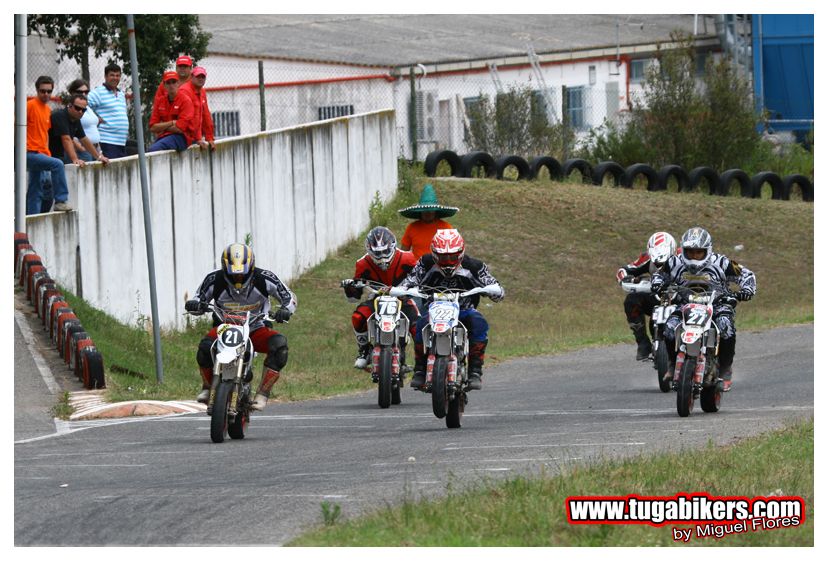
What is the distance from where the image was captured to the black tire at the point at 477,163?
34.7 metres

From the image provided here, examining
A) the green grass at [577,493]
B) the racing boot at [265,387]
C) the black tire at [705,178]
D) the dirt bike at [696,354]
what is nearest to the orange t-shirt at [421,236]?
the dirt bike at [696,354]

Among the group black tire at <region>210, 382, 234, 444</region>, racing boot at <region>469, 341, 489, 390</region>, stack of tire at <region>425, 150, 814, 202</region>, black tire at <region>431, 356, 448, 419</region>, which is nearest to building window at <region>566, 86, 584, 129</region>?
stack of tire at <region>425, 150, 814, 202</region>

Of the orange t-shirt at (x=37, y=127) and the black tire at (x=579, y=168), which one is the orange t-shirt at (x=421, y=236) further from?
the black tire at (x=579, y=168)

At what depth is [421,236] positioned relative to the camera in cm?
1741

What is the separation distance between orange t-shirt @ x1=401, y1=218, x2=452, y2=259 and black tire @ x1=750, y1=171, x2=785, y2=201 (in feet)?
71.7

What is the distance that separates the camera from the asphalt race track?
9803mm

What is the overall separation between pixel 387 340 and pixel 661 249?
3344 millimetres

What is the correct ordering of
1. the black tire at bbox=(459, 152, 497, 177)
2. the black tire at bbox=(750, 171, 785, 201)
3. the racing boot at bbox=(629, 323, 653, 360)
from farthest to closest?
the black tire at bbox=(750, 171, 785, 201)
the black tire at bbox=(459, 152, 497, 177)
the racing boot at bbox=(629, 323, 653, 360)

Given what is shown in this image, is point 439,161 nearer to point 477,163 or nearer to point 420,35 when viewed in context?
point 477,163

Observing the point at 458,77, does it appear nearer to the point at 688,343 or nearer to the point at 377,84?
the point at 377,84

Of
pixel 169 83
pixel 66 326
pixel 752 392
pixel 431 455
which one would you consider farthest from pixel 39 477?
pixel 169 83

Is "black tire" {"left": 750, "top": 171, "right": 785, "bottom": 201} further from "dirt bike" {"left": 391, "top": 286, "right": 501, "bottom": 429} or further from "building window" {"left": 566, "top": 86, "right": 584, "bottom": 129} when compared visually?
"dirt bike" {"left": 391, "top": 286, "right": 501, "bottom": 429}

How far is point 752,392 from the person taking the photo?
17359 mm
